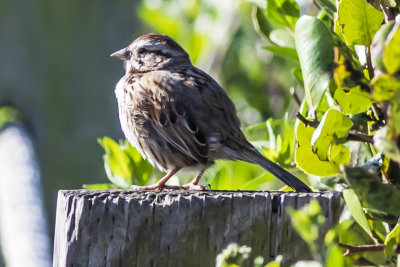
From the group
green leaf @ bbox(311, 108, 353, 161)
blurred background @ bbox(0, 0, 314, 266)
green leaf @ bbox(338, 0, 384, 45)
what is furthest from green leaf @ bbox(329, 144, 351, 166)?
blurred background @ bbox(0, 0, 314, 266)

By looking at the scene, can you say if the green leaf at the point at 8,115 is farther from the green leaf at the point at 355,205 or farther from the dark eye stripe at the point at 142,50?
the green leaf at the point at 355,205

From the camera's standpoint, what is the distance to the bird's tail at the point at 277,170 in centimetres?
249

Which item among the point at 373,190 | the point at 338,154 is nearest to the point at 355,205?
the point at 338,154

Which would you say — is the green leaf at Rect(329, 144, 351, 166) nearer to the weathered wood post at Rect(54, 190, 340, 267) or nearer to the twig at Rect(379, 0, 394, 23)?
the weathered wood post at Rect(54, 190, 340, 267)

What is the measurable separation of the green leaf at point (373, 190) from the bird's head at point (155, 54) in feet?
8.11

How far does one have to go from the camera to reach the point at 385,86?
1.33 meters

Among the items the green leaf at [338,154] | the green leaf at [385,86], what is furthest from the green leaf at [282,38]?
the green leaf at [385,86]

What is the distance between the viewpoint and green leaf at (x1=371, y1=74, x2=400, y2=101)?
1307 mm

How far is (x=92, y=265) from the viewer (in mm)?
1776

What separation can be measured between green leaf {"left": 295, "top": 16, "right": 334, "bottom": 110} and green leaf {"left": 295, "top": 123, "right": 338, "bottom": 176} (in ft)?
0.40

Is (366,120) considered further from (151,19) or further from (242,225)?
(151,19)

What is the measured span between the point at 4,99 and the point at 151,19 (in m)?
1.03

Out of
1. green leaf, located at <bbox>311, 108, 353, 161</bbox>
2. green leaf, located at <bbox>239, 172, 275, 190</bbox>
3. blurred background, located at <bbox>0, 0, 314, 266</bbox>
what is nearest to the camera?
green leaf, located at <bbox>311, 108, 353, 161</bbox>

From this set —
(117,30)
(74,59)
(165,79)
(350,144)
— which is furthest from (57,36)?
(350,144)
